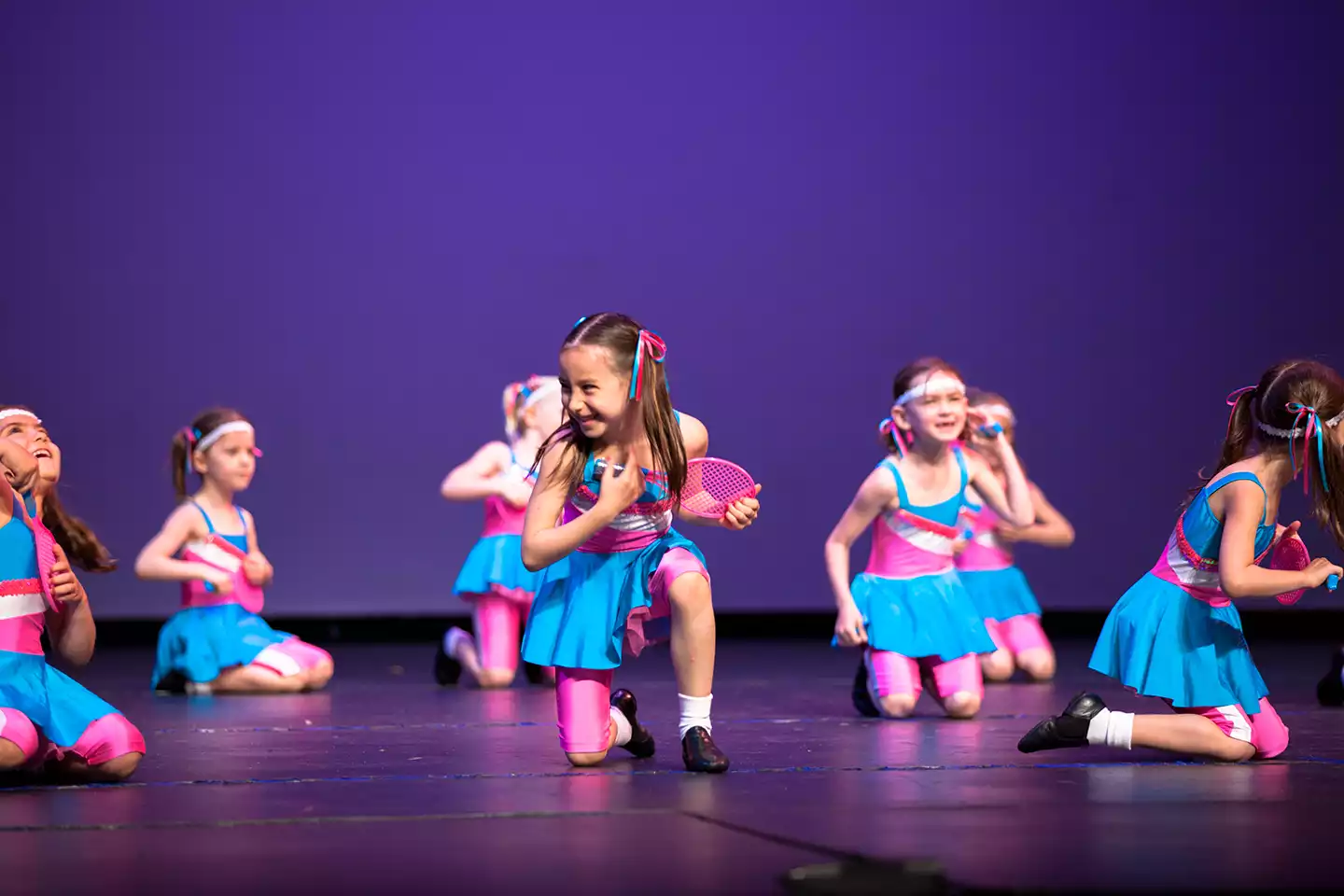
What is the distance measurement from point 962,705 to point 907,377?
91cm

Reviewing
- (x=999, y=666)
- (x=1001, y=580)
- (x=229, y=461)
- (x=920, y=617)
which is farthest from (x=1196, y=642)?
(x=229, y=461)

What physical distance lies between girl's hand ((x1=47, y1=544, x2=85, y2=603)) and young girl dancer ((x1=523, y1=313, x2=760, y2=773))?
32.4 inches

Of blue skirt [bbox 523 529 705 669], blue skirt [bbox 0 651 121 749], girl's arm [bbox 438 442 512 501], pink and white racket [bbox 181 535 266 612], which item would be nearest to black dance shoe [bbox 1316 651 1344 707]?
blue skirt [bbox 523 529 705 669]

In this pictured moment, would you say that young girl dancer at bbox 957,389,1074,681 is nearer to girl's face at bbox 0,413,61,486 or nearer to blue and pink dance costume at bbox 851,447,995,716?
blue and pink dance costume at bbox 851,447,995,716

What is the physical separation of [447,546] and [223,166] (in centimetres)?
182

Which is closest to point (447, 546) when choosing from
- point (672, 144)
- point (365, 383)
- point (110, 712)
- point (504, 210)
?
point (365, 383)

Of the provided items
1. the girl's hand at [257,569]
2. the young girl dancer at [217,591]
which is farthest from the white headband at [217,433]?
the girl's hand at [257,569]

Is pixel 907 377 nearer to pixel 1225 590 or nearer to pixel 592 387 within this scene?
pixel 1225 590

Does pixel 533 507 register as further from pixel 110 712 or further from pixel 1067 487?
pixel 1067 487

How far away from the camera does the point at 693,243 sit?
698 centimetres

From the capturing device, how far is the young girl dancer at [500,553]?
5371mm

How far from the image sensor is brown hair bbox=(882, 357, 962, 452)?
4.50 m

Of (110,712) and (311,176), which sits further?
(311,176)

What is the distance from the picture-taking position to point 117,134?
6801 mm
